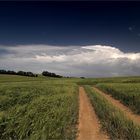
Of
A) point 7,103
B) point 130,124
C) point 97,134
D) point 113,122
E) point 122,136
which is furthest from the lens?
point 7,103

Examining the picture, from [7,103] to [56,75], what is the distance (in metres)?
137

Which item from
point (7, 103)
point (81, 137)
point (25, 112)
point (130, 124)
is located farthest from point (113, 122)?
point (7, 103)

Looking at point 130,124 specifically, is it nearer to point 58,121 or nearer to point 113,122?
point 113,122

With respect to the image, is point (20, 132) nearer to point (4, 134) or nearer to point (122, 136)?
Answer: point (4, 134)

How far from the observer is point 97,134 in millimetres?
12391

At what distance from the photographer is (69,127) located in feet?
42.8

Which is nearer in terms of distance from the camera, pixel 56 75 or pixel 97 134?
pixel 97 134

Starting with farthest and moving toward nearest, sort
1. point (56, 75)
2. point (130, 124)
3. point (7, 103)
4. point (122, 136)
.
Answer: point (56, 75) < point (7, 103) < point (130, 124) < point (122, 136)

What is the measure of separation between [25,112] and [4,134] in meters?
2.92

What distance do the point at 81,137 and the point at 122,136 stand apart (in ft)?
5.51

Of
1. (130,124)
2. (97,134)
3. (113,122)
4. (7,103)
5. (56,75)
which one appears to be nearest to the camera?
(97,134)

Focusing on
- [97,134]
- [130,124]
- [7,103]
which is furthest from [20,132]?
[7,103]

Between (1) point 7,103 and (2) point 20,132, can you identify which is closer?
(2) point 20,132

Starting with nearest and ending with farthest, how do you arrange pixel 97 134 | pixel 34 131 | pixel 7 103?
pixel 34 131, pixel 97 134, pixel 7 103
